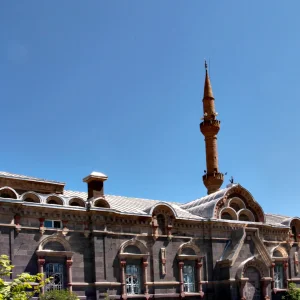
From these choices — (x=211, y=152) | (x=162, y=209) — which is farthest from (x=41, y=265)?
(x=211, y=152)

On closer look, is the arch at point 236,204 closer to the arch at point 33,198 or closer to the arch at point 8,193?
the arch at point 33,198

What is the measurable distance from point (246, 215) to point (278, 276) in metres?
4.49

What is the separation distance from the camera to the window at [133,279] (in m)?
29.4

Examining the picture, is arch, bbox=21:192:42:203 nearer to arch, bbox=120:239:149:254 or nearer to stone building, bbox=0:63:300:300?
stone building, bbox=0:63:300:300

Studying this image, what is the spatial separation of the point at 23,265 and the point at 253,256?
45.5ft

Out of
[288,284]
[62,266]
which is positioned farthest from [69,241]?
[288,284]

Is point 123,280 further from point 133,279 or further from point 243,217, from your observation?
point 243,217

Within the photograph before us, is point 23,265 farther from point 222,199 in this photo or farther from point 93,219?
point 222,199

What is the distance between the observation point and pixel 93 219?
28453 millimetres

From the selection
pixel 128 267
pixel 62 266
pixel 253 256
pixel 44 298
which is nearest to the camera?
pixel 44 298

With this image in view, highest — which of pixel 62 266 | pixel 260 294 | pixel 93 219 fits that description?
pixel 93 219

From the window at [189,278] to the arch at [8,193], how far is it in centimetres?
1089

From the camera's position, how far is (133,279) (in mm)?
29672

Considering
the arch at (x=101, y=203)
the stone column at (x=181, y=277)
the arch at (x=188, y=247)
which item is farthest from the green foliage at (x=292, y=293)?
the arch at (x=101, y=203)
